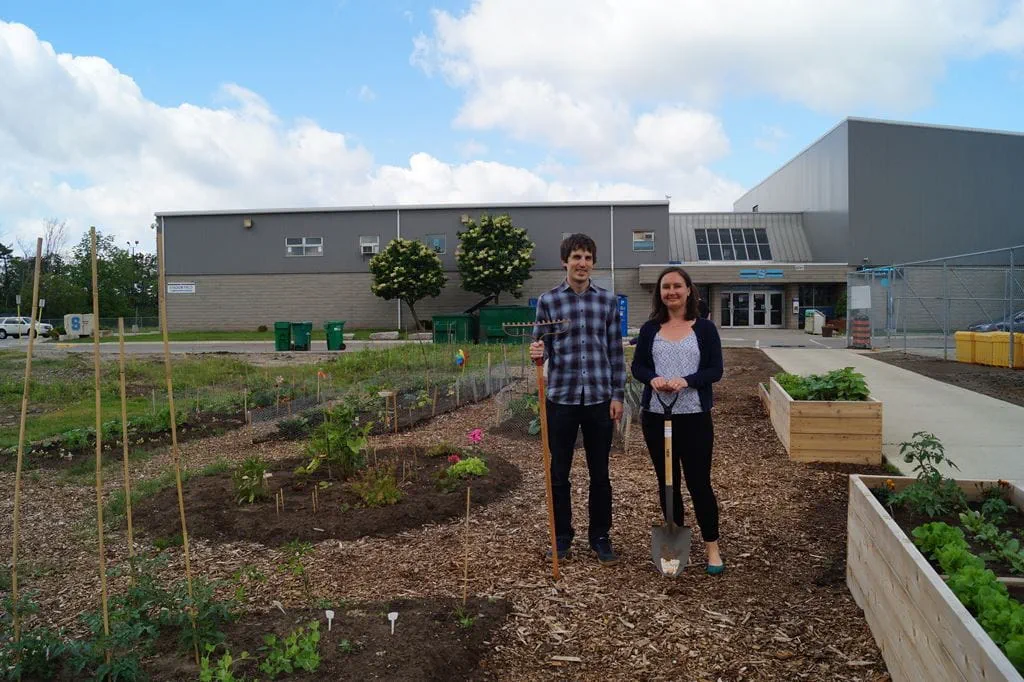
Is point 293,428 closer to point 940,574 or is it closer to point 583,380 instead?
point 583,380

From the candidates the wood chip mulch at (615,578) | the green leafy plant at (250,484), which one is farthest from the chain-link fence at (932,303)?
the green leafy plant at (250,484)

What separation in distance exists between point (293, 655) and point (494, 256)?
28546 millimetres

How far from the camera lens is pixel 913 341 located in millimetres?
23750

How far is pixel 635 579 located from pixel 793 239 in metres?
37.4

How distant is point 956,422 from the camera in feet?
26.6

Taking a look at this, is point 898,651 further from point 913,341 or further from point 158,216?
point 158,216

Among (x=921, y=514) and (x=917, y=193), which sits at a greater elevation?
(x=917, y=193)

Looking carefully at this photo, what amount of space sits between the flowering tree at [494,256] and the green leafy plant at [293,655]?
28.3 m

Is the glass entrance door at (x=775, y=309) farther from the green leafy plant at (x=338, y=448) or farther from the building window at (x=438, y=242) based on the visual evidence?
the green leafy plant at (x=338, y=448)

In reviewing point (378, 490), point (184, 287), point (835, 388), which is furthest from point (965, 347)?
point (184, 287)

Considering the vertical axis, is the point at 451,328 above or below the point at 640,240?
below

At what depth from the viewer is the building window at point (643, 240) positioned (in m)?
33.5

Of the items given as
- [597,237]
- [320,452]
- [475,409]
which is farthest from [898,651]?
[597,237]

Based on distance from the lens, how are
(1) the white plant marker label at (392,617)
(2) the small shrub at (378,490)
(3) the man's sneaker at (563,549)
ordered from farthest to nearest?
(2) the small shrub at (378,490)
(3) the man's sneaker at (563,549)
(1) the white plant marker label at (392,617)
